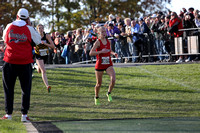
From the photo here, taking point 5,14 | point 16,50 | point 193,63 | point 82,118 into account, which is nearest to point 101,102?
point 82,118

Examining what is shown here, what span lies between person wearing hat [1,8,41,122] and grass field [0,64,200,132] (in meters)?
0.58

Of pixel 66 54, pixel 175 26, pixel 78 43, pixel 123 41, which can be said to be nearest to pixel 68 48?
pixel 66 54

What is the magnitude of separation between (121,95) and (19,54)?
219 inches

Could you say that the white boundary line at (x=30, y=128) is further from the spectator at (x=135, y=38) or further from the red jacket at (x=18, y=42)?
the spectator at (x=135, y=38)

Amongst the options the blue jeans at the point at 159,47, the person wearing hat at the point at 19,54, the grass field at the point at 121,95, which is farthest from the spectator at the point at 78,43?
the person wearing hat at the point at 19,54

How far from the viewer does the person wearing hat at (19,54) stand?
8344mm

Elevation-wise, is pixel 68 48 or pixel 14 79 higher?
pixel 68 48

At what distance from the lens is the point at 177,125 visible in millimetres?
7480

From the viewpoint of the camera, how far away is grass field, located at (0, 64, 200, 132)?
9.52 m

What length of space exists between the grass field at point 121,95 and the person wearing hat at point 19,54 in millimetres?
576

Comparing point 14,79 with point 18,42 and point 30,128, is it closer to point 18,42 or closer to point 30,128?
point 18,42

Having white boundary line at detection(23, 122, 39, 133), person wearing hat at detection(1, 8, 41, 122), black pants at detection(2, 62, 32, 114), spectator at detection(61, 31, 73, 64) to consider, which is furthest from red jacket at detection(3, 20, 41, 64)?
spectator at detection(61, 31, 73, 64)

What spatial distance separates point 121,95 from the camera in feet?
43.8

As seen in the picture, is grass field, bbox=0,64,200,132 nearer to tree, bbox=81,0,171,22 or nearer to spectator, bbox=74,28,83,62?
spectator, bbox=74,28,83,62
